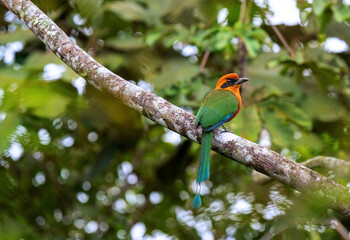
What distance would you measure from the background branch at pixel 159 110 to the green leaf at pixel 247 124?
2.81 ft

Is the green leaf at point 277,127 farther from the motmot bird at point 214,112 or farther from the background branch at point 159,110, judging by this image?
the background branch at point 159,110

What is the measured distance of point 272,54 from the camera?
4.73 metres

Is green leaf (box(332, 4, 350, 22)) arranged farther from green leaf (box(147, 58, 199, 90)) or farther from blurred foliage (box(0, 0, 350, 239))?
green leaf (box(147, 58, 199, 90))

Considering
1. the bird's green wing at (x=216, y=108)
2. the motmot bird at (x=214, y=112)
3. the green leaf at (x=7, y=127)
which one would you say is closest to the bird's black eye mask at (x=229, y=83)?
the motmot bird at (x=214, y=112)

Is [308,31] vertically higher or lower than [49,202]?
higher

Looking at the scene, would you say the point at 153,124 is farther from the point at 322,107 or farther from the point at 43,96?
the point at 43,96

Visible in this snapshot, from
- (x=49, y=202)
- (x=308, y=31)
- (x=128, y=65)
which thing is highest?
(x=308, y=31)

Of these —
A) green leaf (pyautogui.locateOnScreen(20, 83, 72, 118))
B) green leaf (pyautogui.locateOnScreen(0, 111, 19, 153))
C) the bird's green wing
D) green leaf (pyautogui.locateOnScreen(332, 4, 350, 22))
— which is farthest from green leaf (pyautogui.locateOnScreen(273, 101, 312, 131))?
green leaf (pyautogui.locateOnScreen(0, 111, 19, 153))

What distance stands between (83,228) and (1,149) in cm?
305

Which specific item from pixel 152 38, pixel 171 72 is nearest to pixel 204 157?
pixel 152 38

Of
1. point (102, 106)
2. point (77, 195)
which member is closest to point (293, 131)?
point (102, 106)

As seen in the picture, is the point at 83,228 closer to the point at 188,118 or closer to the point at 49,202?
the point at 49,202

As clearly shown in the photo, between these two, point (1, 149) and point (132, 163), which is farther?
point (132, 163)

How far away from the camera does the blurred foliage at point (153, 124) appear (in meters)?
2.71
